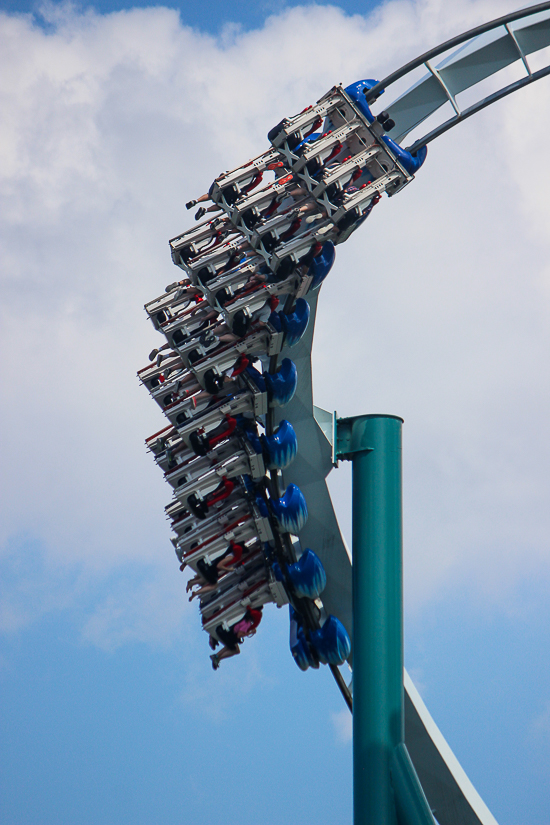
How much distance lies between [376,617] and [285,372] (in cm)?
342

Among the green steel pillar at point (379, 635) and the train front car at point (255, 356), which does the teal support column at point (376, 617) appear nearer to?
the green steel pillar at point (379, 635)

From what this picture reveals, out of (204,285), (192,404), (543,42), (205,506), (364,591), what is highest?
(543,42)

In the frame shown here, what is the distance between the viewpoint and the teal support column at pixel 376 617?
10.3m

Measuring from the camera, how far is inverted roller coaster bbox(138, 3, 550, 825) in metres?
11.5

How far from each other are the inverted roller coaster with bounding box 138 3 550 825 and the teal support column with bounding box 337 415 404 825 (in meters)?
0.09

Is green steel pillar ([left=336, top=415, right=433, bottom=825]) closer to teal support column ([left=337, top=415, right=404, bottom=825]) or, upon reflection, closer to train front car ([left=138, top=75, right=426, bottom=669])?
teal support column ([left=337, top=415, right=404, bottom=825])

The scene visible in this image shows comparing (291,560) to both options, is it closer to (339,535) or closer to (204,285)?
(339,535)

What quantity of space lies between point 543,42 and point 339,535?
6.97 meters

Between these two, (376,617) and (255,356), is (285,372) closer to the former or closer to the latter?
(255,356)

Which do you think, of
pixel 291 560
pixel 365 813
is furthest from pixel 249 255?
pixel 365 813

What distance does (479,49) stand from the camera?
11.6 m

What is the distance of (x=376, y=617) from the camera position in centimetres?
1071

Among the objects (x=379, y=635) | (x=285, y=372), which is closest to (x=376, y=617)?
(x=379, y=635)

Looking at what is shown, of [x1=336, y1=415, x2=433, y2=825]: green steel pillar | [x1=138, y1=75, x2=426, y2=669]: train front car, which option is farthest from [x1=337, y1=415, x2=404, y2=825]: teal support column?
[x1=138, y1=75, x2=426, y2=669]: train front car
